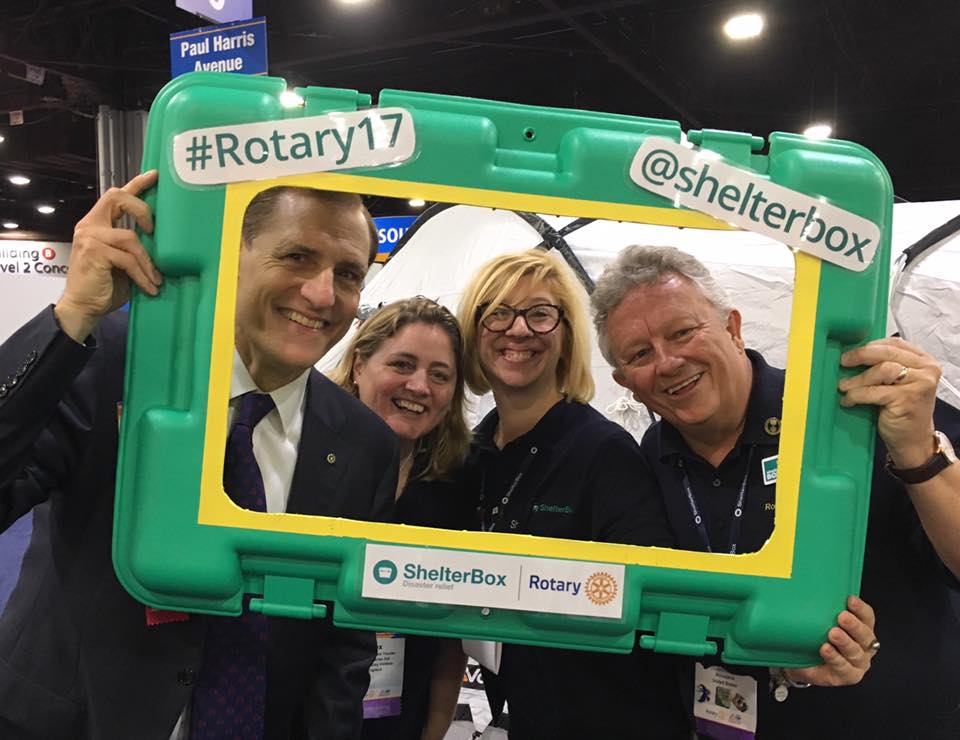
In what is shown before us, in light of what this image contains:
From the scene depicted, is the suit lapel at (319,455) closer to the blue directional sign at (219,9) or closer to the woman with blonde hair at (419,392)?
the woman with blonde hair at (419,392)

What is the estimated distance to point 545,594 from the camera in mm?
733

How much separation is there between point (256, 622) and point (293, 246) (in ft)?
1.46

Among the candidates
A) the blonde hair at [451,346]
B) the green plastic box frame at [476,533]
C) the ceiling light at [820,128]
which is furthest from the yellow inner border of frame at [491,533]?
the ceiling light at [820,128]

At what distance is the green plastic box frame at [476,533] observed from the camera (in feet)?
2.38

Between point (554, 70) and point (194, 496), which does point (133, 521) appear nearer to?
A: point (194, 496)

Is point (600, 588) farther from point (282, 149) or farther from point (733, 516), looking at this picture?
point (282, 149)

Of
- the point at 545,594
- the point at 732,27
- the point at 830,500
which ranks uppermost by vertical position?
the point at 732,27

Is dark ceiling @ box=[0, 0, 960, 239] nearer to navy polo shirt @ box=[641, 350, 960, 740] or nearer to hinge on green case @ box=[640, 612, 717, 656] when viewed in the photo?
navy polo shirt @ box=[641, 350, 960, 740]

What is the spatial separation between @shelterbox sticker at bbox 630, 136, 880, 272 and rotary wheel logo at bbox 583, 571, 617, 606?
14.6 inches

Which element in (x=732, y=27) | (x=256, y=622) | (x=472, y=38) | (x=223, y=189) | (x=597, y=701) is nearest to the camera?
(x=223, y=189)

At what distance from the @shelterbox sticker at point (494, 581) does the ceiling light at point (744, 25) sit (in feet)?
15.6

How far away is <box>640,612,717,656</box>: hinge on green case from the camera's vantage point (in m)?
0.75

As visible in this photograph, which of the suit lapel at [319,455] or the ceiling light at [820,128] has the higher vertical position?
the ceiling light at [820,128]

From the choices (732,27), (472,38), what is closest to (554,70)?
(472,38)
